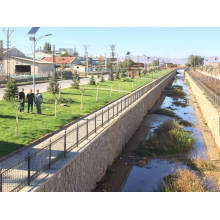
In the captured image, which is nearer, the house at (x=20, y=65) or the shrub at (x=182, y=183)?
the shrub at (x=182, y=183)

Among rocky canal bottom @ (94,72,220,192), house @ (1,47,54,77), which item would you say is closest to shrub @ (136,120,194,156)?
rocky canal bottom @ (94,72,220,192)

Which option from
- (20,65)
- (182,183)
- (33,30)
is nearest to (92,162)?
(182,183)

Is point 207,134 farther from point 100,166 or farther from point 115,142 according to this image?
point 100,166

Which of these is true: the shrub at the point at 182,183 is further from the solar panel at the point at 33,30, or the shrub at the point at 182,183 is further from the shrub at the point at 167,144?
the solar panel at the point at 33,30

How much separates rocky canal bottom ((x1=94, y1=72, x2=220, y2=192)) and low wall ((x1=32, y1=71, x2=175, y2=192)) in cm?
54

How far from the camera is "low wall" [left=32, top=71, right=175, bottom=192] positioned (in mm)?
9711

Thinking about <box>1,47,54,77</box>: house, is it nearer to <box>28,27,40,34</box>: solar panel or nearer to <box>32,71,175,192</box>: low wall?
<box>28,27,40,34</box>: solar panel

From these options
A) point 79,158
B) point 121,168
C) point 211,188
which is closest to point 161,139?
point 121,168

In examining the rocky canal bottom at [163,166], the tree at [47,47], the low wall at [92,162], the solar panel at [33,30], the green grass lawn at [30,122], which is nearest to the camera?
the low wall at [92,162]

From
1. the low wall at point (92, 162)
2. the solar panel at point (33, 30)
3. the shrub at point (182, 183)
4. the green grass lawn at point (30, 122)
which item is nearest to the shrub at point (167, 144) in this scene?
the low wall at point (92, 162)

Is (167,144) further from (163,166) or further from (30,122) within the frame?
(30,122)

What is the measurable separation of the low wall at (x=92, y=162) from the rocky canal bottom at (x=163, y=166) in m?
0.54

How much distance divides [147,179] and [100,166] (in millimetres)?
2432

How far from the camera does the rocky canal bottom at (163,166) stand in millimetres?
13661
